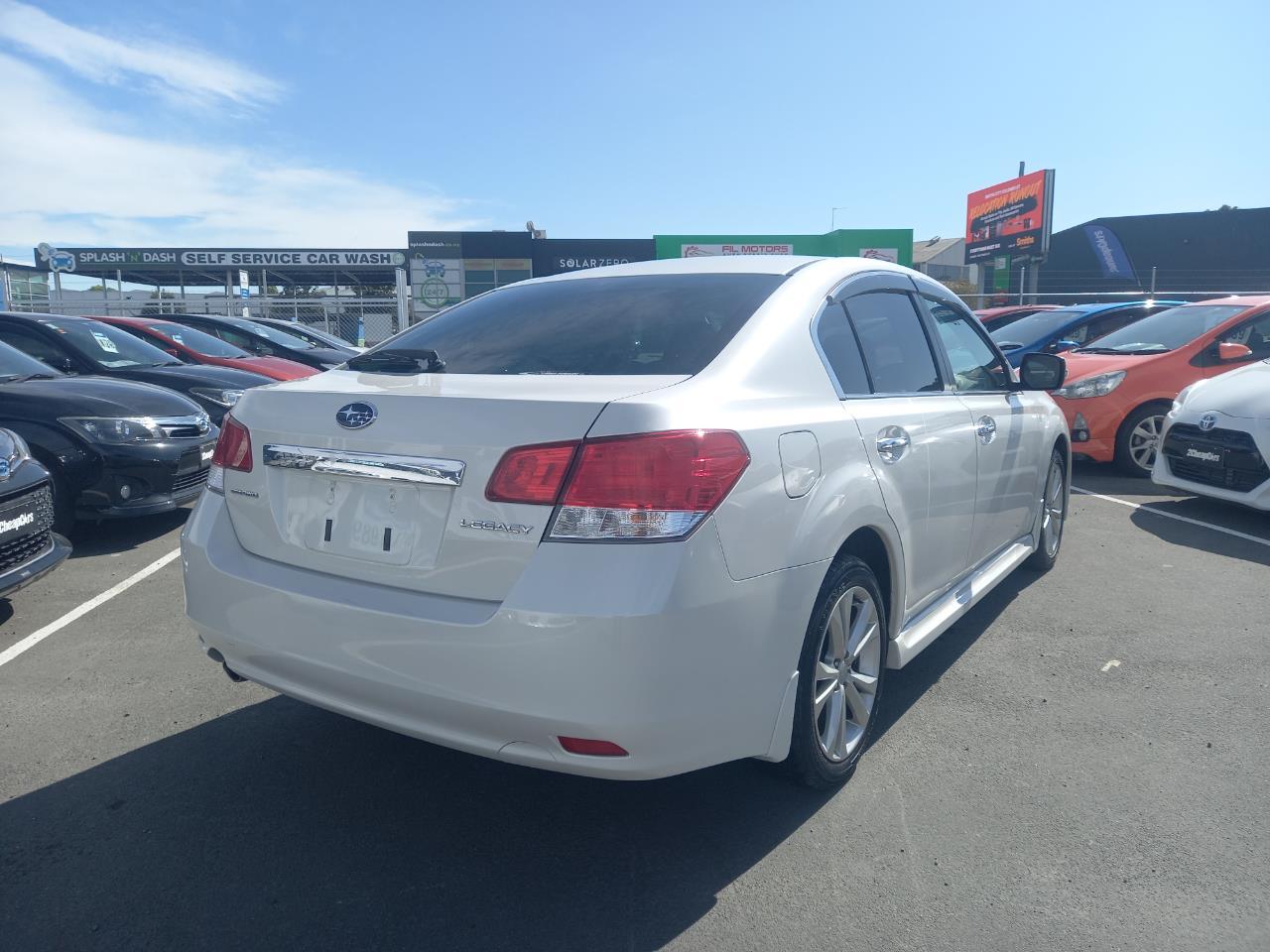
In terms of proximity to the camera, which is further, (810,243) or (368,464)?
(810,243)

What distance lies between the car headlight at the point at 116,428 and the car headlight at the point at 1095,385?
737 cm

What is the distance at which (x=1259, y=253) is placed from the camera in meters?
35.7

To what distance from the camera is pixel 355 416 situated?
252 cm

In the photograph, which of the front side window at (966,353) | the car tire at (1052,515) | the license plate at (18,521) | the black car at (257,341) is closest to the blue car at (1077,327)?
the car tire at (1052,515)

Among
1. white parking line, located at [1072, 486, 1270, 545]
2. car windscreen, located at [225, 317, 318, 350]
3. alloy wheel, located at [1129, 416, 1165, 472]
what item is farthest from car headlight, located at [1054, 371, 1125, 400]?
car windscreen, located at [225, 317, 318, 350]

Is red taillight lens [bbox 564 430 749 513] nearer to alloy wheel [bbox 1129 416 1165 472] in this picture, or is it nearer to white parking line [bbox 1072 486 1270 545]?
white parking line [bbox 1072 486 1270 545]

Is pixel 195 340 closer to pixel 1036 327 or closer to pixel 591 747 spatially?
pixel 1036 327

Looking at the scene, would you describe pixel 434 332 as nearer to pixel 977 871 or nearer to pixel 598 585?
pixel 598 585

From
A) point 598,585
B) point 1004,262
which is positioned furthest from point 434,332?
point 1004,262

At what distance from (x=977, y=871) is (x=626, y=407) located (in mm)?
1568

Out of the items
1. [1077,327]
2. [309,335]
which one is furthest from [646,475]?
[309,335]

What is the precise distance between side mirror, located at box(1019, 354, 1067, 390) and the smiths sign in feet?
103

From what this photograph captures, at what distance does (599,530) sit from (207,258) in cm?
3769

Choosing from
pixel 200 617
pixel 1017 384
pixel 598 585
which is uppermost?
pixel 1017 384
